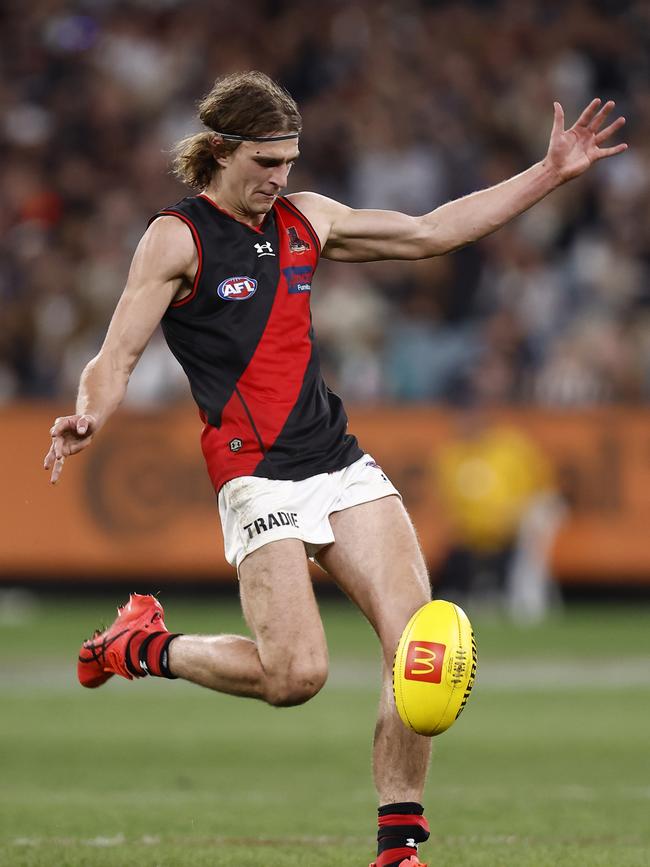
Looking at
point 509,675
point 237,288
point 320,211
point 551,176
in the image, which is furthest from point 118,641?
point 509,675

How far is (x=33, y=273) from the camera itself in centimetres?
1761

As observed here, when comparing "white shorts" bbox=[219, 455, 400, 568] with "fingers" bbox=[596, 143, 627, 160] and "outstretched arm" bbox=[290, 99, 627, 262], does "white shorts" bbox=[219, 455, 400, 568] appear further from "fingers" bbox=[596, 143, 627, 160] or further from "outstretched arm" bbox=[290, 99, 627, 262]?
"fingers" bbox=[596, 143, 627, 160]

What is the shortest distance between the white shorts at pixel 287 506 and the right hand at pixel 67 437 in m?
0.67

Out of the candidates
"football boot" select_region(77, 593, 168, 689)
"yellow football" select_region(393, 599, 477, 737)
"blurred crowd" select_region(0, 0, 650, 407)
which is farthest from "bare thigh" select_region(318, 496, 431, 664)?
"blurred crowd" select_region(0, 0, 650, 407)

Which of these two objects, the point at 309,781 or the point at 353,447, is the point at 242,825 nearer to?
the point at 309,781

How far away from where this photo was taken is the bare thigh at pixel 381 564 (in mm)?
5988

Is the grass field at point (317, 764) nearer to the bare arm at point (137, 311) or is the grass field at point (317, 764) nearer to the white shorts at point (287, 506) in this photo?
the white shorts at point (287, 506)

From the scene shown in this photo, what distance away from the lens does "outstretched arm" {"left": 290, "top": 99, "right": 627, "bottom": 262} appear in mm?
6539

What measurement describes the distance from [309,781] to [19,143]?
474 inches

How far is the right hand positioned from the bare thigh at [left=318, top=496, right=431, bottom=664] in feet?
3.30

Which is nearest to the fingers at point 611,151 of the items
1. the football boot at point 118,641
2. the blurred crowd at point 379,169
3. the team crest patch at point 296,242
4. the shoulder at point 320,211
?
the shoulder at point 320,211

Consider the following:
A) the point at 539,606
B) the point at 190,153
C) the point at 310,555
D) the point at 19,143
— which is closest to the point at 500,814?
the point at 310,555

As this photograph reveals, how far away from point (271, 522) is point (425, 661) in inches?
30.8

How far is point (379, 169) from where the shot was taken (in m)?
17.7
